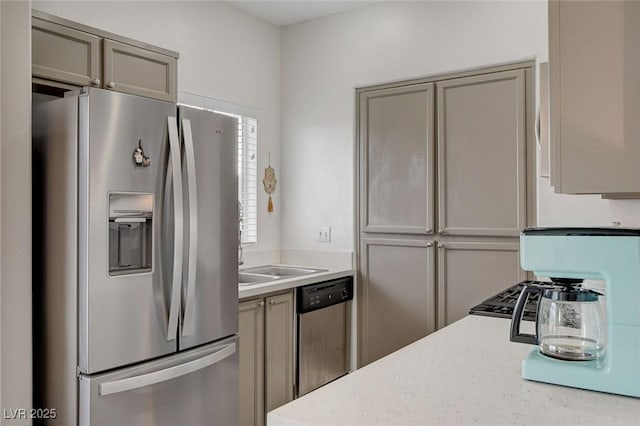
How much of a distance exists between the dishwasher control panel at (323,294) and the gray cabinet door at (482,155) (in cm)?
77

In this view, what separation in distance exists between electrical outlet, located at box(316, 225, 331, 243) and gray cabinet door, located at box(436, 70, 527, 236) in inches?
33.7

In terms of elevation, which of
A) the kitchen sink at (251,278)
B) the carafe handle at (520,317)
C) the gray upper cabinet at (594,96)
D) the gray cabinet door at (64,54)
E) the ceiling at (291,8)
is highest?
the ceiling at (291,8)

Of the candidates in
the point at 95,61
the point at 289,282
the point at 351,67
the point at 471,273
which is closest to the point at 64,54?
the point at 95,61

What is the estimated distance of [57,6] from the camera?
2398 mm

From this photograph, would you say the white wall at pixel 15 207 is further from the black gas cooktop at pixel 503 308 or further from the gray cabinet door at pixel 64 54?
the black gas cooktop at pixel 503 308

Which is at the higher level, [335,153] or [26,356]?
[335,153]

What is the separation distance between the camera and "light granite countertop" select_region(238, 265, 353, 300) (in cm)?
259

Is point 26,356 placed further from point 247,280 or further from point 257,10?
point 257,10

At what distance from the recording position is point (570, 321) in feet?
3.78

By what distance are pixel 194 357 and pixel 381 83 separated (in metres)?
2.19

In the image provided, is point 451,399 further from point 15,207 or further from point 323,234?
point 323,234

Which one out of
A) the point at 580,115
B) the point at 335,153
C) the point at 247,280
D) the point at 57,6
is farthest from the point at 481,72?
the point at 57,6

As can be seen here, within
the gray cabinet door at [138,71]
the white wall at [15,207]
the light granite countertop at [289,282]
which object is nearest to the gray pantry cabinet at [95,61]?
the gray cabinet door at [138,71]

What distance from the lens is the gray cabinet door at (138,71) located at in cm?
216
